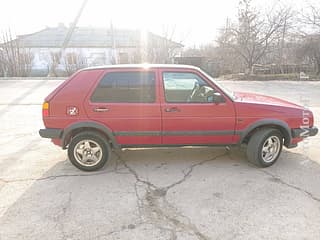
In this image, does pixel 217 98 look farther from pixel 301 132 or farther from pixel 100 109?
pixel 100 109

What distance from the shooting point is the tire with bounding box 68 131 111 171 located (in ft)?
13.5

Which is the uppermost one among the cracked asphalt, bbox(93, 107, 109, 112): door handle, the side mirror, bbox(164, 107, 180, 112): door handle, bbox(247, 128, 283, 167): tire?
the side mirror

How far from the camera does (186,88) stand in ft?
14.0

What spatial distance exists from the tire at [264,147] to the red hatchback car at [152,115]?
2 cm

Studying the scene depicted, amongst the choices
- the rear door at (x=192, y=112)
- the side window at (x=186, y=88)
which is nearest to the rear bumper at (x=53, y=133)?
the rear door at (x=192, y=112)

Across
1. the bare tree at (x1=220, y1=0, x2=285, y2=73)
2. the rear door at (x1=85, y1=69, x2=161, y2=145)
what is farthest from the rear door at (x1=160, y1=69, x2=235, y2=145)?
the bare tree at (x1=220, y1=0, x2=285, y2=73)

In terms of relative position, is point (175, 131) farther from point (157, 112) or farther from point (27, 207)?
point (27, 207)

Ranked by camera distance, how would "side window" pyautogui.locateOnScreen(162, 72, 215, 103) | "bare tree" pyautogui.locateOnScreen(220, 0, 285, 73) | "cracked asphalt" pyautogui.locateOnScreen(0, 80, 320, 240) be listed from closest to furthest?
1. "cracked asphalt" pyautogui.locateOnScreen(0, 80, 320, 240)
2. "side window" pyautogui.locateOnScreen(162, 72, 215, 103)
3. "bare tree" pyautogui.locateOnScreen(220, 0, 285, 73)

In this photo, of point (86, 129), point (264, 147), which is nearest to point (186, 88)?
point (264, 147)

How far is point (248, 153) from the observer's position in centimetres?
431

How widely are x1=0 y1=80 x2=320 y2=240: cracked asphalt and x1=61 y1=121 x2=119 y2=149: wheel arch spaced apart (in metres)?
0.49

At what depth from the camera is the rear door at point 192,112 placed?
4.09 meters

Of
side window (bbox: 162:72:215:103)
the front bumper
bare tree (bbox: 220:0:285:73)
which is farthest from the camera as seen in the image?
bare tree (bbox: 220:0:285:73)

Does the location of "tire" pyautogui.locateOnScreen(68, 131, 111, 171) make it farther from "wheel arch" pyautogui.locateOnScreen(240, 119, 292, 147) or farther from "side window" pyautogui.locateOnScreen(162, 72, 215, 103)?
"wheel arch" pyautogui.locateOnScreen(240, 119, 292, 147)
